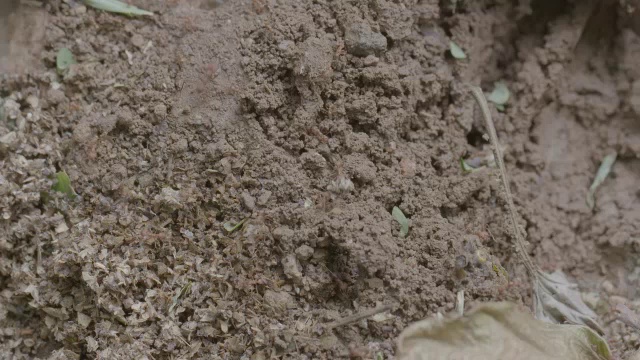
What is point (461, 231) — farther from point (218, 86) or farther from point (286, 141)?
point (218, 86)

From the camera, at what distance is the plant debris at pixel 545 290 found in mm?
1706

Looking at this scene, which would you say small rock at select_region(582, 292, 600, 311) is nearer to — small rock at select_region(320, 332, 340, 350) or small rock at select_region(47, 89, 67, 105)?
small rock at select_region(320, 332, 340, 350)

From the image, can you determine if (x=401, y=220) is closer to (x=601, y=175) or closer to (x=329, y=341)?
(x=329, y=341)

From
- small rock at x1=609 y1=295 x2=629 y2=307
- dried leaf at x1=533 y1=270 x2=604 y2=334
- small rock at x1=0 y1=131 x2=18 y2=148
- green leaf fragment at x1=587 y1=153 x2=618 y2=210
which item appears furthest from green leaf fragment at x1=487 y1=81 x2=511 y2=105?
small rock at x1=0 y1=131 x2=18 y2=148

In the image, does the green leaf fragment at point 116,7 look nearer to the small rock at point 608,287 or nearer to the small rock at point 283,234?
the small rock at point 283,234

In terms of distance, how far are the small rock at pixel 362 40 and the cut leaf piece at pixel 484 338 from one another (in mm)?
612

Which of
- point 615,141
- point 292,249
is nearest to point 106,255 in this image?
point 292,249

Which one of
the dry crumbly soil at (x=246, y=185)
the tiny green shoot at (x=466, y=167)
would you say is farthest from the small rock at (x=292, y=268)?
the tiny green shoot at (x=466, y=167)

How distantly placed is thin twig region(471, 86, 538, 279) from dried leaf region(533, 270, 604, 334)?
0.15ft

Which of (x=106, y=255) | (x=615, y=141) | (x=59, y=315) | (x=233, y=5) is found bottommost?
(x=59, y=315)

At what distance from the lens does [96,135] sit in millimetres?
1669

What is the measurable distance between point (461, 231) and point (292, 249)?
0.39 metres

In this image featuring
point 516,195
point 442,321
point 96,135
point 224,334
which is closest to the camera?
point 442,321

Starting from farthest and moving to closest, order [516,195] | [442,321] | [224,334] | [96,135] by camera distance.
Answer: [516,195] → [96,135] → [224,334] → [442,321]
